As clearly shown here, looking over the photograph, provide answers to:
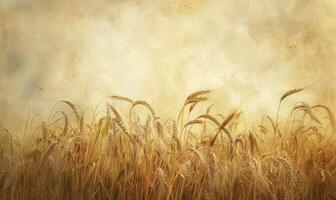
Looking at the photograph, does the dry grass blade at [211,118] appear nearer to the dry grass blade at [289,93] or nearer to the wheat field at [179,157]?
the wheat field at [179,157]

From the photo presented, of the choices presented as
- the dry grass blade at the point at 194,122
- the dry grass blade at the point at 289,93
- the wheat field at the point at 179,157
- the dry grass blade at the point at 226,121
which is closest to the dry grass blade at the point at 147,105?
the wheat field at the point at 179,157

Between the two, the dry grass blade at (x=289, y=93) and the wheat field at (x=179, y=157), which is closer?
the wheat field at (x=179, y=157)

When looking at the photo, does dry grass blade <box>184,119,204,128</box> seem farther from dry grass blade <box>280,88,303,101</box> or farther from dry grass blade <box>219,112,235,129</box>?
dry grass blade <box>280,88,303,101</box>

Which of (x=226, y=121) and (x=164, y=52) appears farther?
(x=164, y=52)

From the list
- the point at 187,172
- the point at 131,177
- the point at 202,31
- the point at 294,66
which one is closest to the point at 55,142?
the point at 131,177

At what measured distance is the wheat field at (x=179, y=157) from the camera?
2.45 m

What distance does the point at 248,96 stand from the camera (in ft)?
8.44

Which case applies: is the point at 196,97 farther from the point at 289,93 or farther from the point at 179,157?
the point at 289,93

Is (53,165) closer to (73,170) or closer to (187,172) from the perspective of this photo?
(73,170)

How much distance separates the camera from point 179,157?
250 cm

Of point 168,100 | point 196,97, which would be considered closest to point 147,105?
point 168,100

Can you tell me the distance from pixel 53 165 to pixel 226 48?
1.06 m

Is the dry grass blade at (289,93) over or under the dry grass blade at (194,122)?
over

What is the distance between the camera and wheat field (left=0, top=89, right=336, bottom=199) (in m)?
2.45
